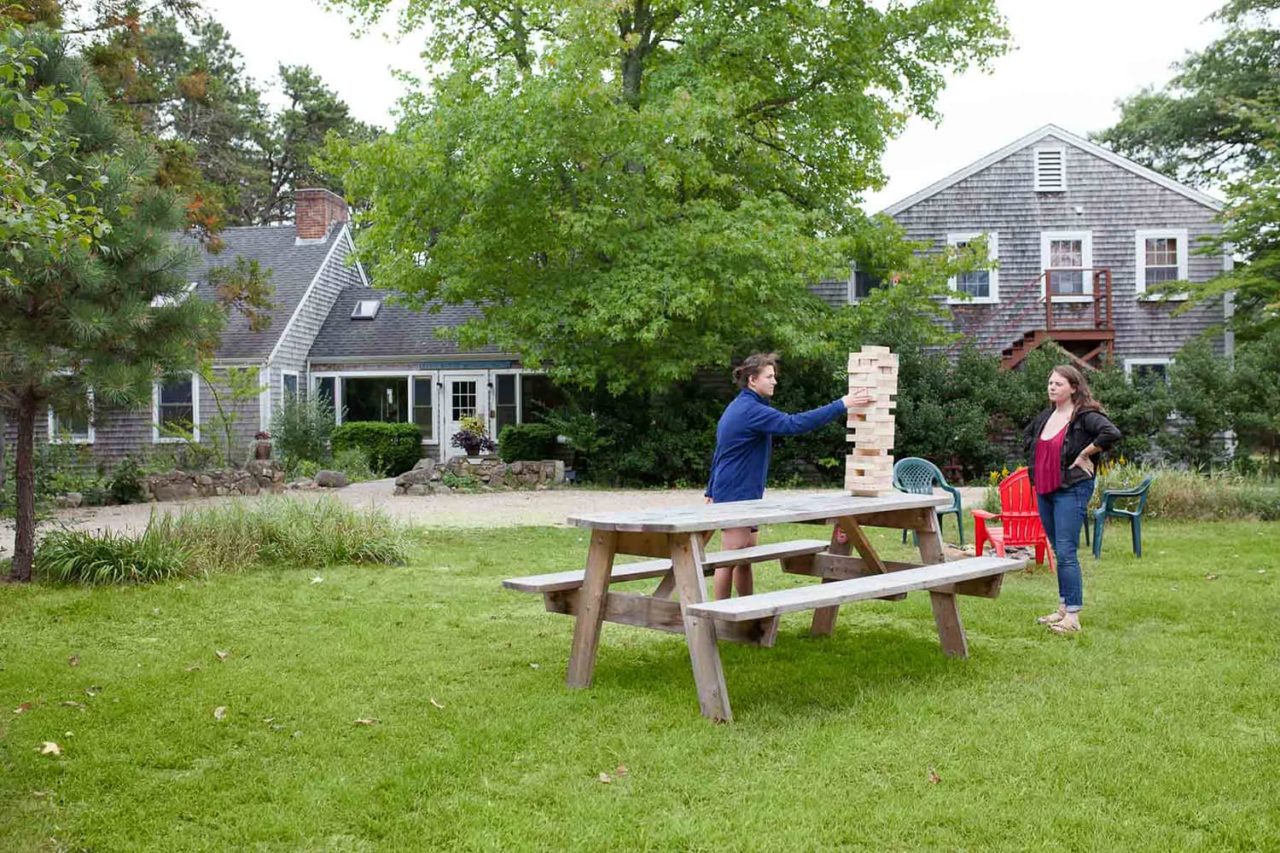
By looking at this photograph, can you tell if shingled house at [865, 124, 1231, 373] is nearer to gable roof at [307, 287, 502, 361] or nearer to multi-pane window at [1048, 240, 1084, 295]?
multi-pane window at [1048, 240, 1084, 295]

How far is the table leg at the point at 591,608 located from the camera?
5676 mm

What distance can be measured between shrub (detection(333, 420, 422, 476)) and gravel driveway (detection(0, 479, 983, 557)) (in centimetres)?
330

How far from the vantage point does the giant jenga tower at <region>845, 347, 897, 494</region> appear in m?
6.53

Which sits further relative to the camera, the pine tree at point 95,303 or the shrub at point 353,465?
the shrub at point 353,465

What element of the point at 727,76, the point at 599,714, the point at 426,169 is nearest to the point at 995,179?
the point at 727,76

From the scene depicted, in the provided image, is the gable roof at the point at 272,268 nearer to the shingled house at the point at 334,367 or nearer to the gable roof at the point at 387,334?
the shingled house at the point at 334,367

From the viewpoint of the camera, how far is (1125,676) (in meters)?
5.88

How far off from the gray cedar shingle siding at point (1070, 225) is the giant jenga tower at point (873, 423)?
17431mm

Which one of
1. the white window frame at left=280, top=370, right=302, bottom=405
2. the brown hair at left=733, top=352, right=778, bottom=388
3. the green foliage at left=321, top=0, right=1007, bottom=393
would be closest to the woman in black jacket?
the brown hair at left=733, top=352, right=778, bottom=388

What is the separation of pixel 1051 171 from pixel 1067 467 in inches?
732

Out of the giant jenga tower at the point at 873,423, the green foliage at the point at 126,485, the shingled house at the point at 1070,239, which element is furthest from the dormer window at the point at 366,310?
the giant jenga tower at the point at 873,423

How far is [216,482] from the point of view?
18391 mm

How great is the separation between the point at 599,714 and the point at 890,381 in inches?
105

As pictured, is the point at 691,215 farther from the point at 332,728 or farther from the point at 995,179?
the point at 332,728
